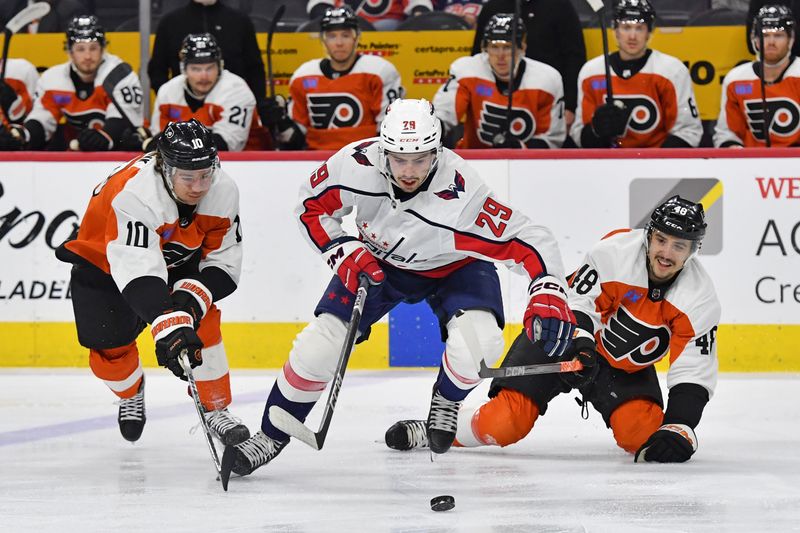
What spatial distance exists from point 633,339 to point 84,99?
12.0ft

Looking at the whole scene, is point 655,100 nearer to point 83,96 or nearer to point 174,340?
point 83,96

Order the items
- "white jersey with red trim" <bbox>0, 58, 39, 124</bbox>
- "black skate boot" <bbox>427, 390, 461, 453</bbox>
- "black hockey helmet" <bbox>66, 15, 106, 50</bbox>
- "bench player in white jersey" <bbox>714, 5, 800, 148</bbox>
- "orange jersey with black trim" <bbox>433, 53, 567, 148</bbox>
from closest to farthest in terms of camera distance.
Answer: "black skate boot" <bbox>427, 390, 461, 453</bbox> < "bench player in white jersey" <bbox>714, 5, 800, 148</bbox> < "orange jersey with black trim" <bbox>433, 53, 567, 148</bbox> < "black hockey helmet" <bbox>66, 15, 106, 50</bbox> < "white jersey with red trim" <bbox>0, 58, 39, 124</bbox>

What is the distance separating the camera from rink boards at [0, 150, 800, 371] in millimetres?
5824

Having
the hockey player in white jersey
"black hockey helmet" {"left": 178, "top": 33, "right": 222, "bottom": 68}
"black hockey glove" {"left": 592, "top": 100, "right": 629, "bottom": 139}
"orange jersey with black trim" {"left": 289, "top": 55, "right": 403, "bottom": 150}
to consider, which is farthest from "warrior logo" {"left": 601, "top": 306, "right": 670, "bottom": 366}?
the hockey player in white jersey

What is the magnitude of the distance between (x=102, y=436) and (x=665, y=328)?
1871mm

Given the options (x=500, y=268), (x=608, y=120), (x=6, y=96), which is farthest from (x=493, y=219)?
(x=6, y=96)

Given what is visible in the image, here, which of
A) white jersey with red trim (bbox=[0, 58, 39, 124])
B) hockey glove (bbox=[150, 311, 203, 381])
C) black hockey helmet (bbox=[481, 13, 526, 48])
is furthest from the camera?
white jersey with red trim (bbox=[0, 58, 39, 124])

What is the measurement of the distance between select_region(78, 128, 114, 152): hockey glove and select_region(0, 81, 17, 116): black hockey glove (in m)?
0.94

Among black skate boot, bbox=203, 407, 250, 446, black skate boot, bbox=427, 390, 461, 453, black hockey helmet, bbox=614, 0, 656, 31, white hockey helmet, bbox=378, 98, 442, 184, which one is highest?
black hockey helmet, bbox=614, 0, 656, 31

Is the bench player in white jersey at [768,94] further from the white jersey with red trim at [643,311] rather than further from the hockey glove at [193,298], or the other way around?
the hockey glove at [193,298]

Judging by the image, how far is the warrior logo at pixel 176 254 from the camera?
156 inches

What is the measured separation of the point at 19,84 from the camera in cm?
703

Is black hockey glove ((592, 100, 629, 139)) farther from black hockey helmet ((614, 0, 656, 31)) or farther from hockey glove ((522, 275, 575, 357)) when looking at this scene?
hockey glove ((522, 275, 575, 357))

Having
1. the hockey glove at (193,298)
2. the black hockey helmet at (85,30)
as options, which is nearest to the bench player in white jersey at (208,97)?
the black hockey helmet at (85,30)
